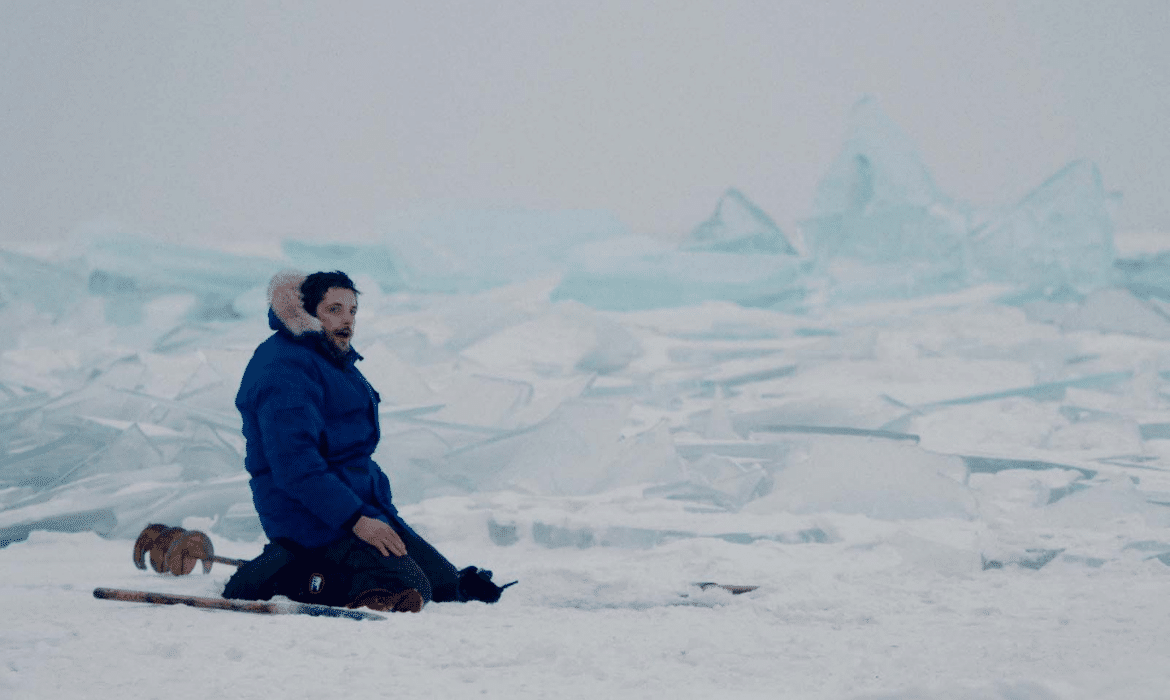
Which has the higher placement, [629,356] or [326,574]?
[629,356]

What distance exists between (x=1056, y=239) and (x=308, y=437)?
5.02 meters

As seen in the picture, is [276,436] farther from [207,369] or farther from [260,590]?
[207,369]

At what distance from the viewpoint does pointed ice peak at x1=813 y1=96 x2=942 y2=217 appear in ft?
19.2

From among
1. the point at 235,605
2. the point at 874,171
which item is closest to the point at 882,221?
the point at 874,171

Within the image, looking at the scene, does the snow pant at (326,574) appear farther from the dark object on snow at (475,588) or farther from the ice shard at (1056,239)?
the ice shard at (1056,239)

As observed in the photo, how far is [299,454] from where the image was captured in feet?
5.78

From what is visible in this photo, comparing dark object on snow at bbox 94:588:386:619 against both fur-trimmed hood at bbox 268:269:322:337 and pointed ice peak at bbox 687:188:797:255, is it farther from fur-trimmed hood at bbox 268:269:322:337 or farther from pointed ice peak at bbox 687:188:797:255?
pointed ice peak at bbox 687:188:797:255

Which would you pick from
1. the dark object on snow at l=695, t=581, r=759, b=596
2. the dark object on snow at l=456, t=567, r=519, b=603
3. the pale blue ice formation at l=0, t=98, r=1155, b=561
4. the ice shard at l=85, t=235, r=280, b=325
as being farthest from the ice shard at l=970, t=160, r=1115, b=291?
the dark object on snow at l=456, t=567, r=519, b=603

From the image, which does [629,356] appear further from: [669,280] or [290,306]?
[290,306]

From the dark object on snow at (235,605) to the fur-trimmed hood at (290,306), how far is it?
42 cm

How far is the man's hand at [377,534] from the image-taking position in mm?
1773

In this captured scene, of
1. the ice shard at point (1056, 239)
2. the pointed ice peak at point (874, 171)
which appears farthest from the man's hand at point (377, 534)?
the ice shard at point (1056, 239)

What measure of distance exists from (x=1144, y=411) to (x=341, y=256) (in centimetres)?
394

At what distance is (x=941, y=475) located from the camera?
2812 millimetres
